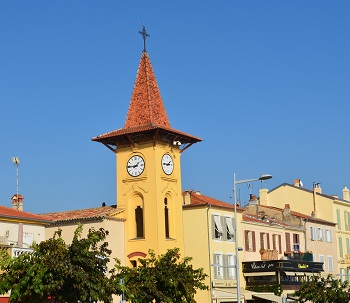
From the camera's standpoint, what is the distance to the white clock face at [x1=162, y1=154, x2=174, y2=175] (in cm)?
5616

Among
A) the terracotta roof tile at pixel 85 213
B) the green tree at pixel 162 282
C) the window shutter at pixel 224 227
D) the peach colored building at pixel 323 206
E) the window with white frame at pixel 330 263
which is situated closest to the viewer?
the green tree at pixel 162 282

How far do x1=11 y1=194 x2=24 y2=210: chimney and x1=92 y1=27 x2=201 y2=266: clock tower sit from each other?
23.2ft

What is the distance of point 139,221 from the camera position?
55.1m

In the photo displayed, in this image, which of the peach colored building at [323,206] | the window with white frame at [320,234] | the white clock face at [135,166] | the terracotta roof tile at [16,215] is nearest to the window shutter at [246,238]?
the white clock face at [135,166]

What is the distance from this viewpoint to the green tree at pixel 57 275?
28719 mm

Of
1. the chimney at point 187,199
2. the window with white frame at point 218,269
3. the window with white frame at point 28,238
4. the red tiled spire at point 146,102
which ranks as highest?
the red tiled spire at point 146,102

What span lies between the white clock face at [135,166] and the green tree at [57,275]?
2525cm

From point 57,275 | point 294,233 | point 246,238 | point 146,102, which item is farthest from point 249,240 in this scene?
point 57,275

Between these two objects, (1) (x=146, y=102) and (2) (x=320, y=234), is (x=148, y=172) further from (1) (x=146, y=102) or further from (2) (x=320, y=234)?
(2) (x=320, y=234)

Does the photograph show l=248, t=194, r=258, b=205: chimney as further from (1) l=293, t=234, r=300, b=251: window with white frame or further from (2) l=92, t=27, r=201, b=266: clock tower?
(2) l=92, t=27, r=201, b=266: clock tower

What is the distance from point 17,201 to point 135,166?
8.89 m

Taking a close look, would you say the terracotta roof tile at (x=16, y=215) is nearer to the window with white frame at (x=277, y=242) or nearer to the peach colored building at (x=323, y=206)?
the window with white frame at (x=277, y=242)

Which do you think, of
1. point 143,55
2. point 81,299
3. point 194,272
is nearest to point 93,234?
point 81,299

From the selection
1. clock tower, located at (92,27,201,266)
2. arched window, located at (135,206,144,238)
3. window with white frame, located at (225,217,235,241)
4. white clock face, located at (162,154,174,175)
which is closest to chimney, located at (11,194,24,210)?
clock tower, located at (92,27,201,266)
